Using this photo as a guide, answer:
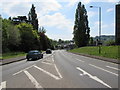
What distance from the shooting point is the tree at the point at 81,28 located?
3319 inches

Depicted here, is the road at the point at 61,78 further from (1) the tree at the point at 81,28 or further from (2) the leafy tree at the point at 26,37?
(1) the tree at the point at 81,28

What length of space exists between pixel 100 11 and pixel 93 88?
126ft

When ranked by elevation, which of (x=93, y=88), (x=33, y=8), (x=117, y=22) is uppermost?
(x=33, y=8)

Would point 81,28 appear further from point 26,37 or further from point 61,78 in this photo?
point 61,78

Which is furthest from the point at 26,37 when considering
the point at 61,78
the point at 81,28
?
the point at 61,78

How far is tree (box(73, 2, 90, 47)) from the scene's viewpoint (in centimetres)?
8431

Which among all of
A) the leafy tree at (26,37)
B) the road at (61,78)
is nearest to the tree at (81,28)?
the leafy tree at (26,37)

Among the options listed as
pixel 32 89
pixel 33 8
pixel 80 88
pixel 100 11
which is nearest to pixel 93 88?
pixel 80 88

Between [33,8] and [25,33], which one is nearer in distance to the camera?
[25,33]

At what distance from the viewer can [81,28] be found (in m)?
84.3

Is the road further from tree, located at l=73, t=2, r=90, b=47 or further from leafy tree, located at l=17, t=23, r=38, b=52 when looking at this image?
tree, located at l=73, t=2, r=90, b=47

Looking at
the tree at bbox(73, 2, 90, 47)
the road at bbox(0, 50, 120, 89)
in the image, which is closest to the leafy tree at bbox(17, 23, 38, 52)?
the tree at bbox(73, 2, 90, 47)

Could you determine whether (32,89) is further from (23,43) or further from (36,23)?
(36,23)

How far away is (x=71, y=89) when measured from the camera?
28.2ft
